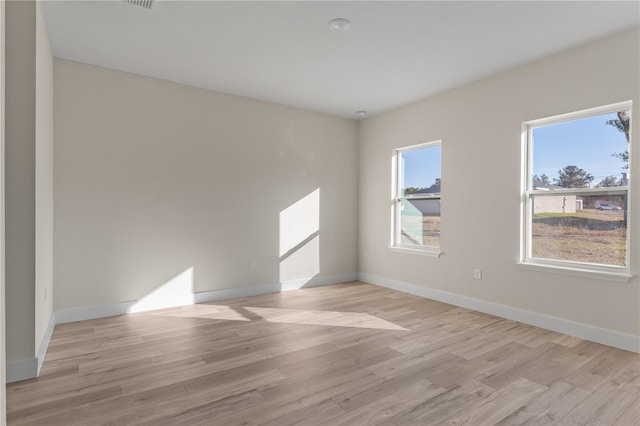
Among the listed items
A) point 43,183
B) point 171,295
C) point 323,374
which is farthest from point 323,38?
point 171,295

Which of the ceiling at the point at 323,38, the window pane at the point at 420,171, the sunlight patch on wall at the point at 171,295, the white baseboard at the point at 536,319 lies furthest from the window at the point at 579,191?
the sunlight patch on wall at the point at 171,295

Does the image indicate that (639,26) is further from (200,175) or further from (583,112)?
(200,175)

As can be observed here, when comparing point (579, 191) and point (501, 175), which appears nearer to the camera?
point (579, 191)

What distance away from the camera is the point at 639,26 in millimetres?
2852

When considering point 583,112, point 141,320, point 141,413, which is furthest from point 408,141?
point 141,413

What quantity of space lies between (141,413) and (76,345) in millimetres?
1432

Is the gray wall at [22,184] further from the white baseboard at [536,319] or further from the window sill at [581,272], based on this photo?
the window sill at [581,272]

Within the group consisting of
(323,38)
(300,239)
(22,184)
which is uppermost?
(323,38)

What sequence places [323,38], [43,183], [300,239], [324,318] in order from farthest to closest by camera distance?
[300,239] → [324,318] → [323,38] → [43,183]

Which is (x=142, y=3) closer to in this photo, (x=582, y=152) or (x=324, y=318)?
(x=324, y=318)

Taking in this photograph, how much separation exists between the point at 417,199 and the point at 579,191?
1.99 meters

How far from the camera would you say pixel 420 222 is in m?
4.95

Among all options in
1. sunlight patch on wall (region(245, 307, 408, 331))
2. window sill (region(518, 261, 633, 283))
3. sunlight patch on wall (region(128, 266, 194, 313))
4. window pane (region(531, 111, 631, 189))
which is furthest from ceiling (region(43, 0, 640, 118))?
sunlight patch on wall (region(245, 307, 408, 331))

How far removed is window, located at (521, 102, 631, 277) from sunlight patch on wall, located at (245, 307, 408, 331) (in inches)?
68.5
